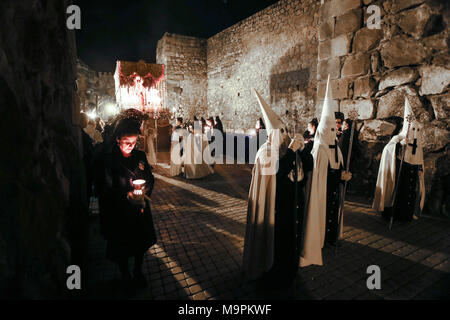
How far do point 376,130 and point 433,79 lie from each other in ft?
4.64

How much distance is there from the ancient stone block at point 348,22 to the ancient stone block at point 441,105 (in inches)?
96.4

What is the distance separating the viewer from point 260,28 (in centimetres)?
1308

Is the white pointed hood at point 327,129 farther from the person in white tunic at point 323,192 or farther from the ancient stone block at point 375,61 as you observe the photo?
the ancient stone block at point 375,61

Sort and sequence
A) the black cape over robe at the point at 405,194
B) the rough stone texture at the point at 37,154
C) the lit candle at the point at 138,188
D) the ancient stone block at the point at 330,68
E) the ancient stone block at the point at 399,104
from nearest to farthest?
the rough stone texture at the point at 37,154 → the lit candle at the point at 138,188 → the black cape over robe at the point at 405,194 → the ancient stone block at the point at 399,104 → the ancient stone block at the point at 330,68

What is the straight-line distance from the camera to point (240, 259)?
313cm

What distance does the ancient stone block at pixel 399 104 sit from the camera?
16.2 feet

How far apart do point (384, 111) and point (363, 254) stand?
149 inches

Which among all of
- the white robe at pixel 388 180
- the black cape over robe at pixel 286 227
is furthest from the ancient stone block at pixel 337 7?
the black cape over robe at pixel 286 227

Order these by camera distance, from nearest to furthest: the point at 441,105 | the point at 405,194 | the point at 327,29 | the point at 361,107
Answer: the point at 405,194, the point at 441,105, the point at 361,107, the point at 327,29

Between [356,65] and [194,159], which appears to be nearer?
[356,65]

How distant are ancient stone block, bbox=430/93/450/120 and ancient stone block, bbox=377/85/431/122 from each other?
153 millimetres

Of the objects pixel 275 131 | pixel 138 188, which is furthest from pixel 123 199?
pixel 275 131

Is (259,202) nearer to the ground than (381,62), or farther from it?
nearer to the ground

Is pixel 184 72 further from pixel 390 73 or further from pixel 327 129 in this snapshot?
→ pixel 327 129
